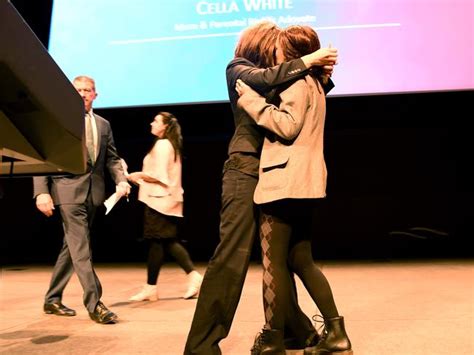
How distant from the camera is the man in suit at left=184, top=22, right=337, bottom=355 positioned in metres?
2.15

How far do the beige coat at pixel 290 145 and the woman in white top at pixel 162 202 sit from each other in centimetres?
200

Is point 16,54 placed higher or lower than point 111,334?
higher

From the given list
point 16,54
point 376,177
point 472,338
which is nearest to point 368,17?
point 376,177

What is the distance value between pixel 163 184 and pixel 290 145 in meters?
2.10

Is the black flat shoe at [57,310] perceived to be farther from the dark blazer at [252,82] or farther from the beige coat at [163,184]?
the dark blazer at [252,82]

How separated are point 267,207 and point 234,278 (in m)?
0.30

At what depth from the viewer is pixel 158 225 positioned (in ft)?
13.4

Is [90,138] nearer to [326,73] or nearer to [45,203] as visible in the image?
[45,203]

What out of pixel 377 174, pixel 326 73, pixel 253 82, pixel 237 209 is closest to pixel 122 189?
pixel 237 209

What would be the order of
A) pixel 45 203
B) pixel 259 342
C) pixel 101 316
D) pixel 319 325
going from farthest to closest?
pixel 45 203 < pixel 101 316 < pixel 319 325 < pixel 259 342

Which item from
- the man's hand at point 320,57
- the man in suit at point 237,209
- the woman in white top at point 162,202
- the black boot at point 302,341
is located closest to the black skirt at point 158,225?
the woman in white top at point 162,202

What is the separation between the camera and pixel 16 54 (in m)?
0.79

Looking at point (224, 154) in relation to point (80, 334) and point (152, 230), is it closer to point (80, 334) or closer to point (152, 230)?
point (152, 230)

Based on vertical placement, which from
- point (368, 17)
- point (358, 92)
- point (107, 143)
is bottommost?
point (107, 143)
